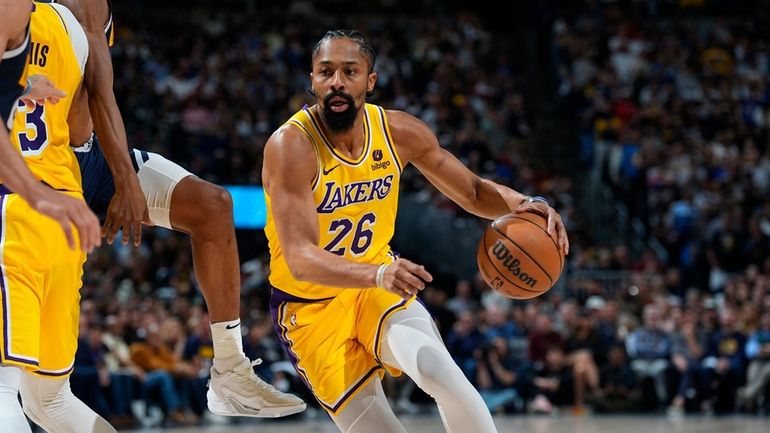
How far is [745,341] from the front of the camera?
13914 millimetres

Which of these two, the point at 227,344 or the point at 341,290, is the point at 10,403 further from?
the point at 341,290

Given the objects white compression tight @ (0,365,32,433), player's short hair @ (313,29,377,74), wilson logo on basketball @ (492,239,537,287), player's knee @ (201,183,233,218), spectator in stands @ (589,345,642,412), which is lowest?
spectator in stands @ (589,345,642,412)

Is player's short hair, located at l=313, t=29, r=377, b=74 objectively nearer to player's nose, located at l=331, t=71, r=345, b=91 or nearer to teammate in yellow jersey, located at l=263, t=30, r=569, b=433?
teammate in yellow jersey, located at l=263, t=30, r=569, b=433

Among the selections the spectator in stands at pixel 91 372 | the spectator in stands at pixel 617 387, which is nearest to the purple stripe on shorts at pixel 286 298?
the spectator in stands at pixel 91 372

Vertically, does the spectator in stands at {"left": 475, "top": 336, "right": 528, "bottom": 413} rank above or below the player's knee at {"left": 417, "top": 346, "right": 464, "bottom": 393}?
below

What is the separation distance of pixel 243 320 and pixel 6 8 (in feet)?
32.9

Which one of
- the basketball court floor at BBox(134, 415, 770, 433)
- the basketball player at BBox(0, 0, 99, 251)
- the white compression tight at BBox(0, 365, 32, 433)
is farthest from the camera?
the basketball court floor at BBox(134, 415, 770, 433)

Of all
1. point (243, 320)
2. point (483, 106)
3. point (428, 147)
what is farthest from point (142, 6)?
point (428, 147)

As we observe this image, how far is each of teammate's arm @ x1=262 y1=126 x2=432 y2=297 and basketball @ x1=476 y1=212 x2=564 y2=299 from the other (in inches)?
34.3

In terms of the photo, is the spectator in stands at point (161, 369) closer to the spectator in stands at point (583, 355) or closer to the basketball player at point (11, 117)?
the spectator in stands at point (583, 355)

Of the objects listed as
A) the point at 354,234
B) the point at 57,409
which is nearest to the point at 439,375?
the point at 354,234

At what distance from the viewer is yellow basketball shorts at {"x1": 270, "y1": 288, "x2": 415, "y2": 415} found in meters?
5.13

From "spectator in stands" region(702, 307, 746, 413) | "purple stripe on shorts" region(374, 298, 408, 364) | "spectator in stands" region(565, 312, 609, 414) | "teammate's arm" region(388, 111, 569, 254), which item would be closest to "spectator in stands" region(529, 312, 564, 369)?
"spectator in stands" region(565, 312, 609, 414)

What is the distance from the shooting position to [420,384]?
15.9 ft
